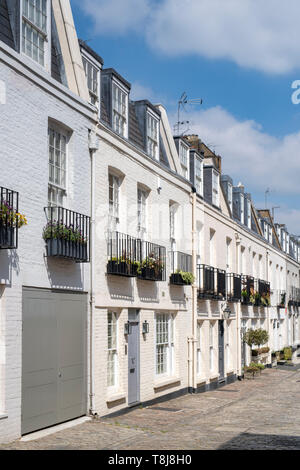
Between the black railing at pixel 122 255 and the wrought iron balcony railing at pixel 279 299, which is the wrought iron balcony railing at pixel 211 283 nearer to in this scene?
the black railing at pixel 122 255

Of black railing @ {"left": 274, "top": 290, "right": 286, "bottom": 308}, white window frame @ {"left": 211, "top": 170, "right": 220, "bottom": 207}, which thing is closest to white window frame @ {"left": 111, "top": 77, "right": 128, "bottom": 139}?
white window frame @ {"left": 211, "top": 170, "right": 220, "bottom": 207}

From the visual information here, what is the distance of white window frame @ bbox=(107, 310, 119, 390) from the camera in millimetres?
16203

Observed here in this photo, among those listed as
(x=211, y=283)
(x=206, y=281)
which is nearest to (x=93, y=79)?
(x=206, y=281)

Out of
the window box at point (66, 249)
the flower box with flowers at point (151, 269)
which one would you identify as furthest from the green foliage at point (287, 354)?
the window box at point (66, 249)

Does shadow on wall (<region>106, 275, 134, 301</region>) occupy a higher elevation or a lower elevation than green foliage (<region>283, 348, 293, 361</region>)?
higher

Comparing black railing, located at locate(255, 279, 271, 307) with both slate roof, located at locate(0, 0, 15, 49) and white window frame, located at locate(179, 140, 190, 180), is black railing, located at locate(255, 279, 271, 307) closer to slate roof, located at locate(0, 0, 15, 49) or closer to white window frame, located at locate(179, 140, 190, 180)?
white window frame, located at locate(179, 140, 190, 180)

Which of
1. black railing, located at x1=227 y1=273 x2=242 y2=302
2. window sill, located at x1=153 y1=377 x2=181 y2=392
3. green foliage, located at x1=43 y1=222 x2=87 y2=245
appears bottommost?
window sill, located at x1=153 y1=377 x2=181 y2=392

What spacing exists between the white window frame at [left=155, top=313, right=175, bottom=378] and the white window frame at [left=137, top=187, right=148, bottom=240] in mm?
2900

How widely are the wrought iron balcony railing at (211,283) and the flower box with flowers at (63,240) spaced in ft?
33.3

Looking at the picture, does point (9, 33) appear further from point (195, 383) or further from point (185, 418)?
point (195, 383)

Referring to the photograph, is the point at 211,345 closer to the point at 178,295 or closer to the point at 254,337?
the point at 178,295

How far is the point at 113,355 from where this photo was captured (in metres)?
16.4

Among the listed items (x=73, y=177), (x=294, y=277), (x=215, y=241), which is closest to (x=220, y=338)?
(x=215, y=241)

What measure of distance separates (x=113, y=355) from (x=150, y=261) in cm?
291
